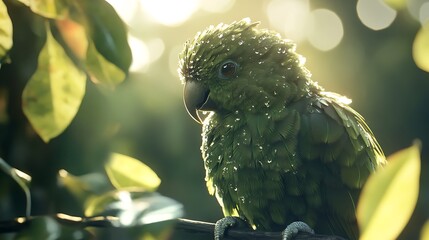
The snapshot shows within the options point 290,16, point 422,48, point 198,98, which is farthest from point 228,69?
point 290,16

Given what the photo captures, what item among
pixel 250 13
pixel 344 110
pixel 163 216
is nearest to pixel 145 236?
pixel 163 216

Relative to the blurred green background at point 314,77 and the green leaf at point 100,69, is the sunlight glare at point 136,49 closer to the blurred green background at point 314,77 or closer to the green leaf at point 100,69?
the green leaf at point 100,69

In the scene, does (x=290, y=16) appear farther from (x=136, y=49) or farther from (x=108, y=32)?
(x=108, y=32)

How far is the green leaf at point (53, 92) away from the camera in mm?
847

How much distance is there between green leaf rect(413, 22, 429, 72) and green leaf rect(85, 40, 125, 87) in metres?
0.43

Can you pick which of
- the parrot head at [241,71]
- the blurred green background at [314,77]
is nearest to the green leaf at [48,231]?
the parrot head at [241,71]

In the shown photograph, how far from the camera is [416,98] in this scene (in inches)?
216

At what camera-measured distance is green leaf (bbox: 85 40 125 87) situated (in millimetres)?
819

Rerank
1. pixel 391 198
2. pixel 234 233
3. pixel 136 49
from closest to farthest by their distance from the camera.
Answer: pixel 391 198 < pixel 136 49 < pixel 234 233

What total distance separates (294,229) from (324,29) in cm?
424

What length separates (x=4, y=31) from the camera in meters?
0.81

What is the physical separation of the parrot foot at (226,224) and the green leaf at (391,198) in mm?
1138

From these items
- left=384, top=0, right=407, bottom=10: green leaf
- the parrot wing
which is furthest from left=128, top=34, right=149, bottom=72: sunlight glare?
the parrot wing

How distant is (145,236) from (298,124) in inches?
47.4
